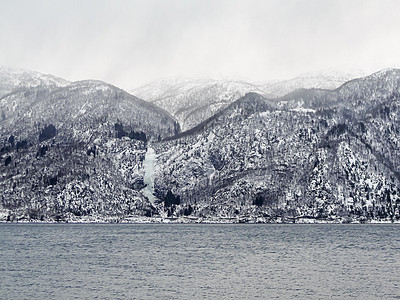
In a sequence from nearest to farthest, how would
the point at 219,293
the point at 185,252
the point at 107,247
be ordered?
the point at 219,293, the point at 185,252, the point at 107,247

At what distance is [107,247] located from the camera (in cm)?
18250

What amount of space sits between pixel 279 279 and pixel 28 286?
47.4 m

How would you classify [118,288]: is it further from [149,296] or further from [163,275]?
[163,275]

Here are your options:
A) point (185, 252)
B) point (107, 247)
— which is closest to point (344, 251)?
point (185, 252)

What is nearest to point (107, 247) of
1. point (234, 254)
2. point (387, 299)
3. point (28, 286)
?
point (234, 254)

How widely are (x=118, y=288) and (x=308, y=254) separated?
3034 inches

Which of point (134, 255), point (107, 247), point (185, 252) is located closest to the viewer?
point (134, 255)

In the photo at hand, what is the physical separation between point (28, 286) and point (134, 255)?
2240 inches

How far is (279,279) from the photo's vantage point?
10869 centimetres

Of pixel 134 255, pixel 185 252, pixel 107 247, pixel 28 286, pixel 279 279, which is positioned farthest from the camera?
pixel 107 247

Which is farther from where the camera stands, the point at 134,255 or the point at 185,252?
the point at 185,252

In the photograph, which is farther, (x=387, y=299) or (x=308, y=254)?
(x=308, y=254)

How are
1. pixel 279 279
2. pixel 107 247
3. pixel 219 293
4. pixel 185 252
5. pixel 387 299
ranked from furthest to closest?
1. pixel 107 247
2. pixel 185 252
3. pixel 279 279
4. pixel 219 293
5. pixel 387 299

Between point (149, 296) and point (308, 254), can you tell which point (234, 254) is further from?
point (149, 296)
